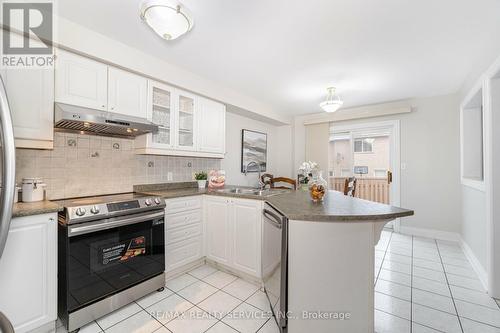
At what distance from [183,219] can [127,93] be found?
57.4 inches

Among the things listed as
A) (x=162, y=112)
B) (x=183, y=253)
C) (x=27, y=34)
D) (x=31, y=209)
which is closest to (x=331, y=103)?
(x=162, y=112)

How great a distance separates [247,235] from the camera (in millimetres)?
2305

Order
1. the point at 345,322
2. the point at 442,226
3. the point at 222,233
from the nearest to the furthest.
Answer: the point at 345,322 → the point at 222,233 → the point at 442,226

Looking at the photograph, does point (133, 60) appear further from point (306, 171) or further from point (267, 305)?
point (267, 305)

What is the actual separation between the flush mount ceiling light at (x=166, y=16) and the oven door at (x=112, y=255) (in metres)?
1.51

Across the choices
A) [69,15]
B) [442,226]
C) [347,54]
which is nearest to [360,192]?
[442,226]

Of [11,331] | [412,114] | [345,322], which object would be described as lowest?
[345,322]

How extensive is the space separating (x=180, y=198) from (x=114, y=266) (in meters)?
0.86

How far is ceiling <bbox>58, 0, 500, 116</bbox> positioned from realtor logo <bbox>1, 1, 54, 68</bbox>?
0.52 ft

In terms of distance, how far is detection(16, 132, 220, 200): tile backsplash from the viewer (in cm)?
193

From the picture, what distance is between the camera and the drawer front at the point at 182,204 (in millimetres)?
2339

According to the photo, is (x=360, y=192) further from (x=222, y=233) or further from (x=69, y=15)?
(x=69, y=15)

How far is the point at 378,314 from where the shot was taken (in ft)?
5.98

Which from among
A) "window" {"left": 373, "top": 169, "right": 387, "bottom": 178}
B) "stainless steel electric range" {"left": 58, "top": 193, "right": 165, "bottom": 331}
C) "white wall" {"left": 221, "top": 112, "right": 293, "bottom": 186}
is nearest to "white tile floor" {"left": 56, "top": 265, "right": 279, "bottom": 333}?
"stainless steel electric range" {"left": 58, "top": 193, "right": 165, "bottom": 331}
